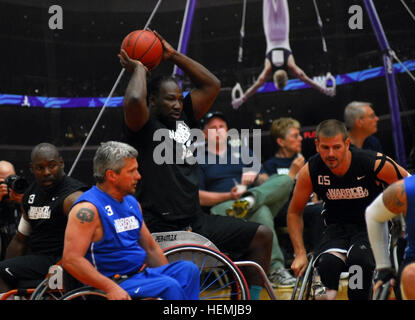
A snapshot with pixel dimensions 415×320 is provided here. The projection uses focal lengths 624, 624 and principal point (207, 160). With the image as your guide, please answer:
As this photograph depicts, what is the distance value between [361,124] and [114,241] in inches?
121

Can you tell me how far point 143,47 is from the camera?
3.65m

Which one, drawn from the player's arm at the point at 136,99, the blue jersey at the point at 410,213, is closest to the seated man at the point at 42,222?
the player's arm at the point at 136,99

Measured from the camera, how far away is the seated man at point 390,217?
257cm

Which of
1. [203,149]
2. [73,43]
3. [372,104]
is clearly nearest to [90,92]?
[73,43]

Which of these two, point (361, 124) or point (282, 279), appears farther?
point (361, 124)

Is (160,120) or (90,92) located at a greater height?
(90,92)

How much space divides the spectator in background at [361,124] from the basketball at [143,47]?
232cm

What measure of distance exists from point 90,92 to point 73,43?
20.8 inches

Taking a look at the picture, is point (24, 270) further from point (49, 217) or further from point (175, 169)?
point (175, 169)

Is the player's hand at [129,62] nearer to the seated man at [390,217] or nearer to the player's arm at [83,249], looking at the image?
the player's arm at [83,249]

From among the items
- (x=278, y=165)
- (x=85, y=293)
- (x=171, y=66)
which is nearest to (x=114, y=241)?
(x=85, y=293)

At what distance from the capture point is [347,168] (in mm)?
3568
